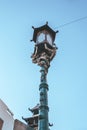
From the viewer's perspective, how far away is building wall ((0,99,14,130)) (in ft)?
22.3

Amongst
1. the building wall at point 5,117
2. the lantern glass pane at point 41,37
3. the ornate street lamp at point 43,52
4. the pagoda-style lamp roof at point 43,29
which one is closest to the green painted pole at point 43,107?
the ornate street lamp at point 43,52

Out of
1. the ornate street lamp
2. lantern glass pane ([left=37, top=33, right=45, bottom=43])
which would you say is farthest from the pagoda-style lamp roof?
lantern glass pane ([left=37, top=33, right=45, bottom=43])

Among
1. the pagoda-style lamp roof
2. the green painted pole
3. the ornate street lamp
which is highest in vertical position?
the pagoda-style lamp roof

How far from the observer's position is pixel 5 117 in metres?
6.96

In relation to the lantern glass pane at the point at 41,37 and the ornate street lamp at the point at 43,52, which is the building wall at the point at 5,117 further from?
the lantern glass pane at the point at 41,37

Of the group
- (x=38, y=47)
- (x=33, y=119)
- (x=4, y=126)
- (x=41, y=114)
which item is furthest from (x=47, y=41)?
(x=33, y=119)

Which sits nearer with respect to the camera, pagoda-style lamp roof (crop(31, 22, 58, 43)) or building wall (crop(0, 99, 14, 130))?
pagoda-style lamp roof (crop(31, 22, 58, 43))

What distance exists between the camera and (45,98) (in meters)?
4.75

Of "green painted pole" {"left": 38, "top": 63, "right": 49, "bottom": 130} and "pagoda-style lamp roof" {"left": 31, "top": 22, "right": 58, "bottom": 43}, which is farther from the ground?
"pagoda-style lamp roof" {"left": 31, "top": 22, "right": 58, "bottom": 43}

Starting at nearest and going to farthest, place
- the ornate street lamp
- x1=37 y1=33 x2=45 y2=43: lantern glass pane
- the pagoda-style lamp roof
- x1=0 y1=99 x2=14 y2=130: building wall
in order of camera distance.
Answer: the ornate street lamp → x1=37 y1=33 x2=45 y2=43: lantern glass pane → the pagoda-style lamp roof → x1=0 y1=99 x2=14 y2=130: building wall

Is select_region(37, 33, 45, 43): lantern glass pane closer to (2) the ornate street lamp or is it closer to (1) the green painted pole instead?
(2) the ornate street lamp

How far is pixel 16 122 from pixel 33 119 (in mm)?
10897

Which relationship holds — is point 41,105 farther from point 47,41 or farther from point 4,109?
point 4,109

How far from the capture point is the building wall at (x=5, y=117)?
6.80m
